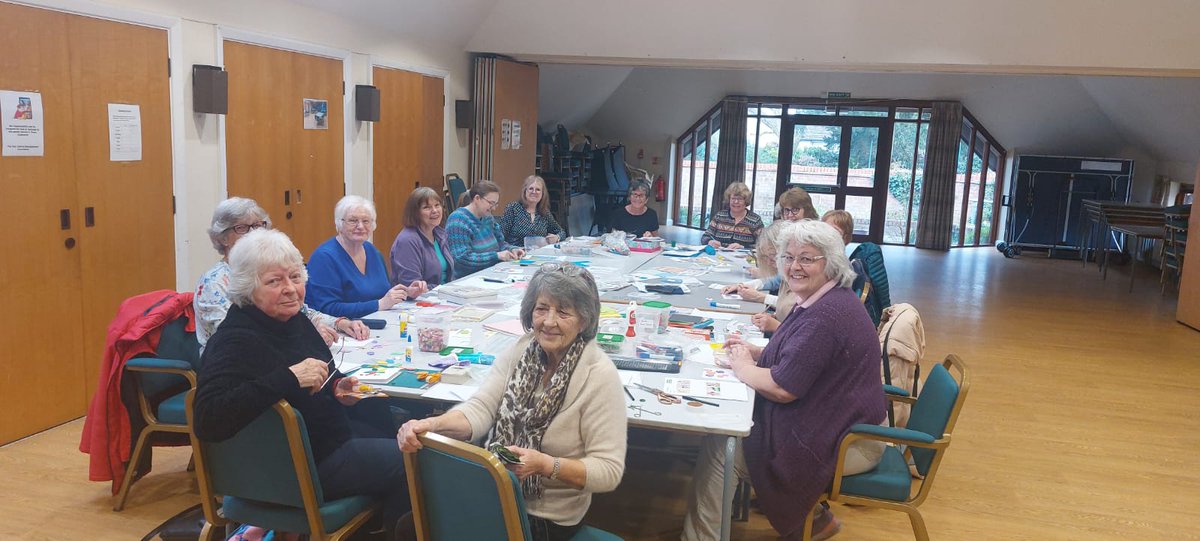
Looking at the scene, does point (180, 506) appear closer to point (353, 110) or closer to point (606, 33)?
point (353, 110)

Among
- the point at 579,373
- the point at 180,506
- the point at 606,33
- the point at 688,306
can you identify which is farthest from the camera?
the point at 606,33

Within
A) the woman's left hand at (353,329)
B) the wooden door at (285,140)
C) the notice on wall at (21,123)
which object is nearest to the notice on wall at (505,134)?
the wooden door at (285,140)

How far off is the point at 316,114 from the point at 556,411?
4611 mm

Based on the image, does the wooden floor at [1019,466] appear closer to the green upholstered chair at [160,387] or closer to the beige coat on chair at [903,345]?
the green upholstered chair at [160,387]

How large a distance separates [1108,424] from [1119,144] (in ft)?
30.6

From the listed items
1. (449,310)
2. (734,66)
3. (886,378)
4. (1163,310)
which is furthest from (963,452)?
(1163,310)

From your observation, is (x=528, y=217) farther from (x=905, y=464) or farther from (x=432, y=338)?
(x=905, y=464)

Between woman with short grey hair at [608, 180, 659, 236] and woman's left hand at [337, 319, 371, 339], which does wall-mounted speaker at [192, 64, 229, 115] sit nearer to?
woman's left hand at [337, 319, 371, 339]

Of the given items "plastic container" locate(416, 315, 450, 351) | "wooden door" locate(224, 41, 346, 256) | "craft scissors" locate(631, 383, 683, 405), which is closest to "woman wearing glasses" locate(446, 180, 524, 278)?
"wooden door" locate(224, 41, 346, 256)

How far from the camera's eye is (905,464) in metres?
3.19

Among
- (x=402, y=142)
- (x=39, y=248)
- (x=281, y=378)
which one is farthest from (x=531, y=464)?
(x=402, y=142)

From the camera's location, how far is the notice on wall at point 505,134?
29.9 ft

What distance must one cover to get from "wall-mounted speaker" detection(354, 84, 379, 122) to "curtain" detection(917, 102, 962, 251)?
359 inches

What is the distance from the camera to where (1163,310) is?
8.90m
